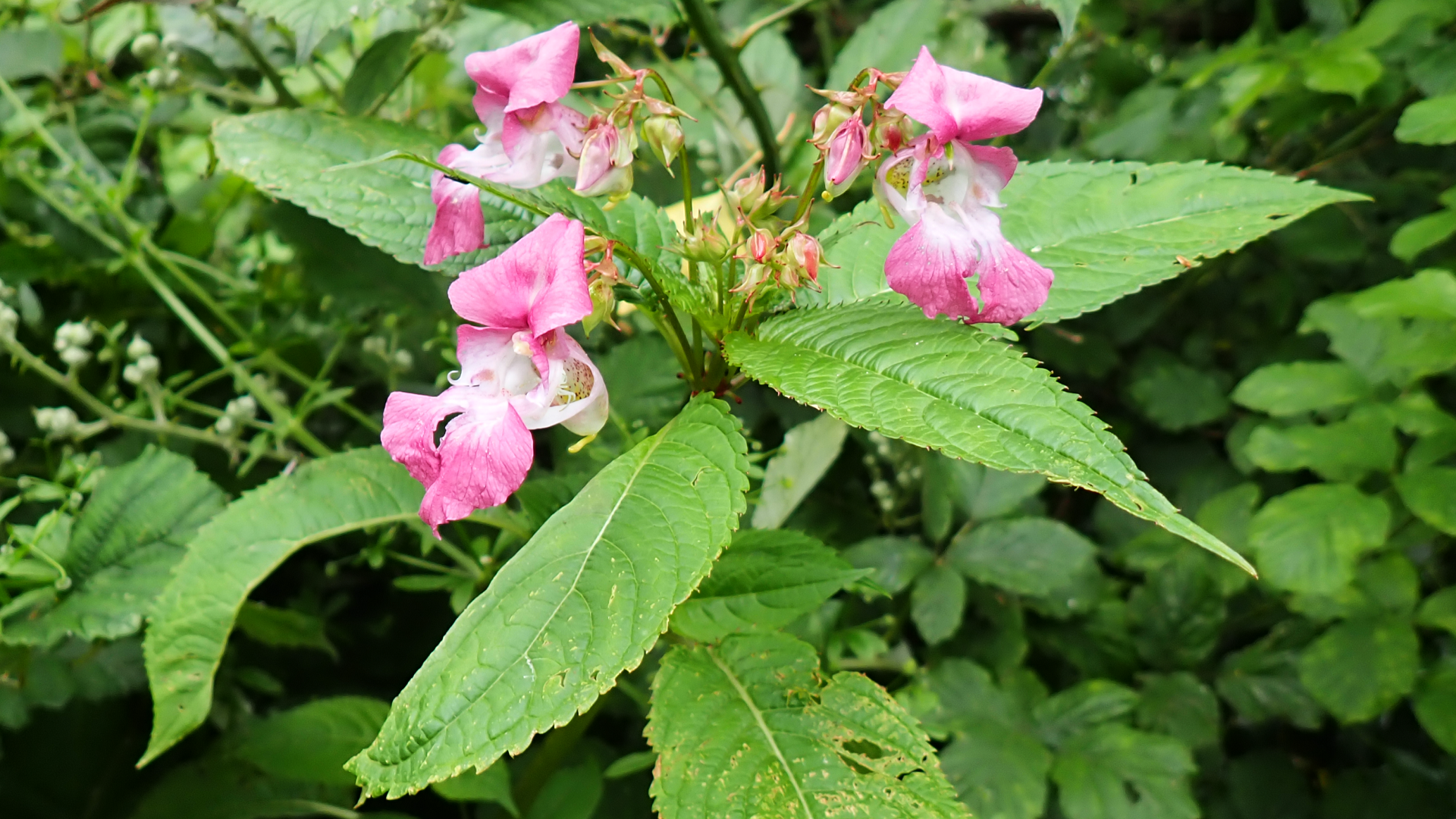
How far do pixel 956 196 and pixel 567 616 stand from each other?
45 centimetres

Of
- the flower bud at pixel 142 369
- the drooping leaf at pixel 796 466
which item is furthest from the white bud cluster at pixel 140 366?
the drooping leaf at pixel 796 466

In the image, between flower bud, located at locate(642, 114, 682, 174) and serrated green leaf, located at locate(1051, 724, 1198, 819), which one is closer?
flower bud, located at locate(642, 114, 682, 174)

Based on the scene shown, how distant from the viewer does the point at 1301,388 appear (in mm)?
1290

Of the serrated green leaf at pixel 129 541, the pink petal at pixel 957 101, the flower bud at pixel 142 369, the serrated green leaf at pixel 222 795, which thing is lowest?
the serrated green leaf at pixel 222 795

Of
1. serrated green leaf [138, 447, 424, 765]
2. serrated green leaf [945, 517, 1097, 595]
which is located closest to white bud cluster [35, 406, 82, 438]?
serrated green leaf [138, 447, 424, 765]

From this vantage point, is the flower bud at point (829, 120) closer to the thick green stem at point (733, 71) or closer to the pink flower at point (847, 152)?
the pink flower at point (847, 152)

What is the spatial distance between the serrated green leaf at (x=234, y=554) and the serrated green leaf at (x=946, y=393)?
1.37 feet

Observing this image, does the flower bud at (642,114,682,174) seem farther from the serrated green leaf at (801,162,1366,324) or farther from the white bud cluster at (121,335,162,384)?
the white bud cluster at (121,335,162,384)

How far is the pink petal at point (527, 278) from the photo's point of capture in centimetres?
68

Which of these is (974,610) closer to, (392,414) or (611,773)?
(611,773)

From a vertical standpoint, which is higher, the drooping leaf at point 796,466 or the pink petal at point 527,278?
the pink petal at point 527,278

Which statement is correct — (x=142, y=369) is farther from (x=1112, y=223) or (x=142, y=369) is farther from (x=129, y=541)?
(x=1112, y=223)

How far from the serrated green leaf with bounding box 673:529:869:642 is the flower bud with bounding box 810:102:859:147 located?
368mm

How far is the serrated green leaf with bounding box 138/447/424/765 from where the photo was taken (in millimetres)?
867
